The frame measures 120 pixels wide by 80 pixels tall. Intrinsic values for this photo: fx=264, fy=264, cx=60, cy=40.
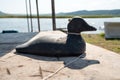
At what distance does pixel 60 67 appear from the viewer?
3832 mm

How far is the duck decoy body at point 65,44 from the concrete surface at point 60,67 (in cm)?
13

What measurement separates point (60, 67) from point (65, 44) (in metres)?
0.86

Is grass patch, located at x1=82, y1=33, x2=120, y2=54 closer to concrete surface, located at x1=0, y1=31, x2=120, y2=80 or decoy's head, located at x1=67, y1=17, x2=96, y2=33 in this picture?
decoy's head, located at x1=67, y1=17, x2=96, y2=33

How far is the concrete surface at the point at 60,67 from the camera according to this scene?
3.38 metres

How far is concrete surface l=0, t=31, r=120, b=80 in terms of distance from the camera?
3.38 meters

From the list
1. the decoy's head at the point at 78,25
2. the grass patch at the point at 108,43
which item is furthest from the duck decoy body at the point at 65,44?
the grass patch at the point at 108,43

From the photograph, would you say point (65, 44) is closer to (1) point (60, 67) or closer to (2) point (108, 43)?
(1) point (60, 67)

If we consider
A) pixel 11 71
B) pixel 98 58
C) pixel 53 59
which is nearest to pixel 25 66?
pixel 11 71

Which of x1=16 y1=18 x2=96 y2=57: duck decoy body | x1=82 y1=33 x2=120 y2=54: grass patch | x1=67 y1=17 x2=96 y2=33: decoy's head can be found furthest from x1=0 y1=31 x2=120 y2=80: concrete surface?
x1=82 y1=33 x2=120 y2=54: grass patch

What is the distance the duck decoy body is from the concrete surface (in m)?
0.13

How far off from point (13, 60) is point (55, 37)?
937mm

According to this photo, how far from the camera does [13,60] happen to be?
4426 millimetres

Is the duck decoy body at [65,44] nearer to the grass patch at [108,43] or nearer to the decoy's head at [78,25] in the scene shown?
the decoy's head at [78,25]

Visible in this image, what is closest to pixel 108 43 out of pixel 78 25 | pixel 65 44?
pixel 78 25
